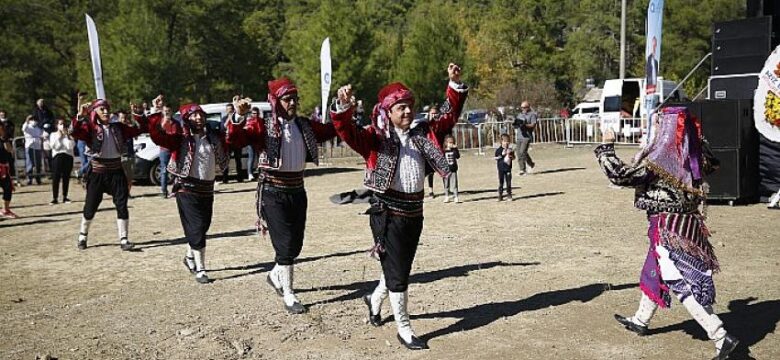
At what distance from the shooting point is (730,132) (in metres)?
12.4

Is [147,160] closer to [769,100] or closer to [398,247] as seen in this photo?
[769,100]

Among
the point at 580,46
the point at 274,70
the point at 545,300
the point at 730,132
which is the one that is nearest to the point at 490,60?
the point at 580,46

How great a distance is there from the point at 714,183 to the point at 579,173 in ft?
18.9

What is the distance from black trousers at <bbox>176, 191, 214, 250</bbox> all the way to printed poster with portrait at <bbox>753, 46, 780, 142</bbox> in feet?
28.7

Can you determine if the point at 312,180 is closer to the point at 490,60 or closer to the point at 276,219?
the point at 276,219

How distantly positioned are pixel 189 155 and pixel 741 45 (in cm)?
1007

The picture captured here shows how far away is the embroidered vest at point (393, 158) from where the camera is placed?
5574mm

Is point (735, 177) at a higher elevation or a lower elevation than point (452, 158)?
lower

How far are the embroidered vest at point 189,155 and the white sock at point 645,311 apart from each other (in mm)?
4548

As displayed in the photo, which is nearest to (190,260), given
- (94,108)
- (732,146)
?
(94,108)

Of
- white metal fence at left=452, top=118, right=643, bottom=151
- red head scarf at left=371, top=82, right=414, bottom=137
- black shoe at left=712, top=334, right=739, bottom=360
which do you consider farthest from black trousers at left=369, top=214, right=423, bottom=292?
white metal fence at left=452, top=118, right=643, bottom=151

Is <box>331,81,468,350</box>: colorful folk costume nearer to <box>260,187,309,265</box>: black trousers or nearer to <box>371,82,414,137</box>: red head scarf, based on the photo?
<box>371,82,414,137</box>: red head scarf

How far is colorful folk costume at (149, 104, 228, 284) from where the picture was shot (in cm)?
791

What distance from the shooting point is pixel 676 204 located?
5324 millimetres
